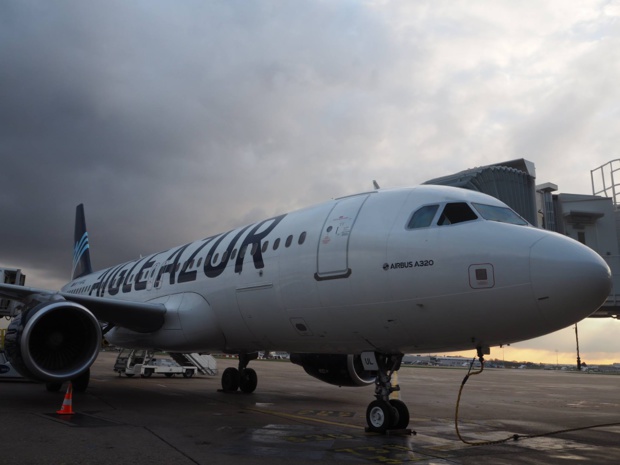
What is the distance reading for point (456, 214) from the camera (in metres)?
7.76

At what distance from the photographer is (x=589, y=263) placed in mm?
6516

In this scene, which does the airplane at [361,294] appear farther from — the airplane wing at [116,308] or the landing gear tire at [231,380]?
the landing gear tire at [231,380]

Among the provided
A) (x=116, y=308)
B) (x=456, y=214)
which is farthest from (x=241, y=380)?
(x=456, y=214)

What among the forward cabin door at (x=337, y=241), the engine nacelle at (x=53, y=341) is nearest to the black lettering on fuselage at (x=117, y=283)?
the engine nacelle at (x=53, y=341)

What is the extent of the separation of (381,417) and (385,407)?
0.51 feet

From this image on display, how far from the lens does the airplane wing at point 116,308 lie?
11.3 metres

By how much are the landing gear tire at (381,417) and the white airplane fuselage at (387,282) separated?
838 mm

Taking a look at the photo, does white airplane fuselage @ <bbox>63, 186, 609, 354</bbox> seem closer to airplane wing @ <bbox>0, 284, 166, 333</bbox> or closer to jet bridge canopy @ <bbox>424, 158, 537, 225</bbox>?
airplane wing @ <bbox>0, 284, 166, 333</bbox>

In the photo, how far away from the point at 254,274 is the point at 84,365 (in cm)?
346

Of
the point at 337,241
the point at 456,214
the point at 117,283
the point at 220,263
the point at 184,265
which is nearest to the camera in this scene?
the point at 456,214

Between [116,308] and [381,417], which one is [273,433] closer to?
[381,417]

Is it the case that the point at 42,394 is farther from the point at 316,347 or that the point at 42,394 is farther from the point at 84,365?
the point at 316,347

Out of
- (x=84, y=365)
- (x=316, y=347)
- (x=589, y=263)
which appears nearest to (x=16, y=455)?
(x=84, y=365)

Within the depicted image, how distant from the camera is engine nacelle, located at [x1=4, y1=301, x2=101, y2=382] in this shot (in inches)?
381
